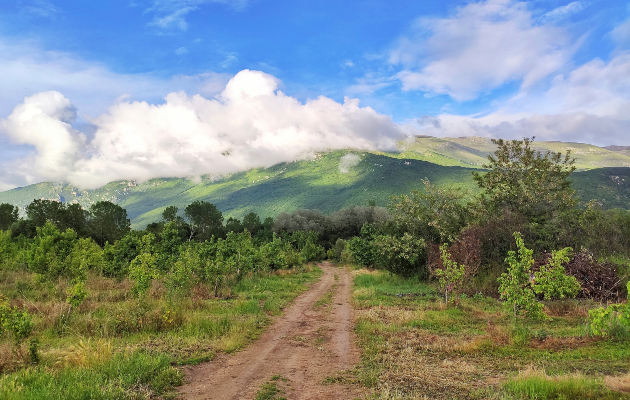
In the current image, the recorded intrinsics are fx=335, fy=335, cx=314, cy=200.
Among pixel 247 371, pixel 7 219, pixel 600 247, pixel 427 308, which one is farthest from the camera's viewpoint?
pixel 7 219

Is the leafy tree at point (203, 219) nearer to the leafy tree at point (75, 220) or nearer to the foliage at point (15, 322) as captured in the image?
the leafy tree at point (75, 220)

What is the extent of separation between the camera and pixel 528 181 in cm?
2411

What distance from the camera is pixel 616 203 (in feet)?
268

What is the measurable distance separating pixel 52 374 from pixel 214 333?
4746 millimetres

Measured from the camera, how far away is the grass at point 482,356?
257 inches

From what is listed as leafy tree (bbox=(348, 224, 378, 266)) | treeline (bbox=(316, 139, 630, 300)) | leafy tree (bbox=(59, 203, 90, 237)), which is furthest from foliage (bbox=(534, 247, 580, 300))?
leafy tree (bbox=(59, 203, 90, 237))

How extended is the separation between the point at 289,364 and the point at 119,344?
4.88 meters

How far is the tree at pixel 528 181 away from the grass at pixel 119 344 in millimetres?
17847

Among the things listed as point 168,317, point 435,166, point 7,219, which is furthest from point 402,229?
point 435,166

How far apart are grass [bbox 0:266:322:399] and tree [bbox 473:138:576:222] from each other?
17.8 m

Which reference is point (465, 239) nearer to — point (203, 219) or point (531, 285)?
point (531, 285)

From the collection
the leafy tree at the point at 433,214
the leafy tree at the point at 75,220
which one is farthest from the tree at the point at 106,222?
the leafy tree at the point at 433,214

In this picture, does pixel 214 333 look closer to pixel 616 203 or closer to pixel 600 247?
pixel 600 247

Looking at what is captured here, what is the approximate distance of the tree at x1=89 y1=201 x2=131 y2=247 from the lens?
71075 millimetres
